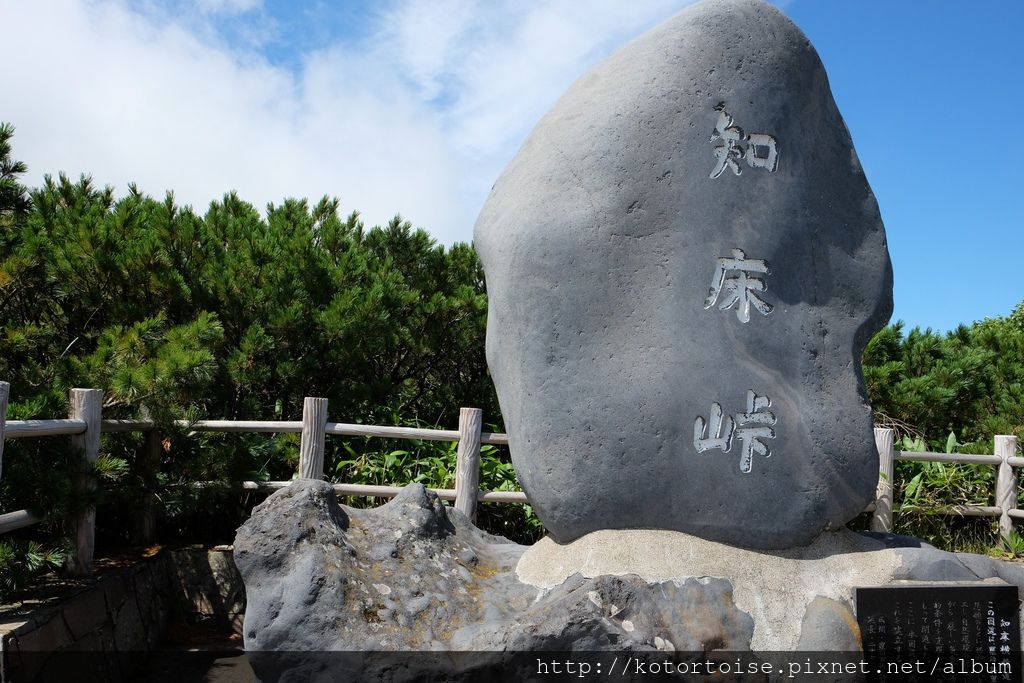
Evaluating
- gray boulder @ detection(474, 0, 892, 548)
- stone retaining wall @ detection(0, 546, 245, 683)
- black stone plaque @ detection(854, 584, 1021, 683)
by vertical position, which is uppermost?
gray boulder @ detection(474, 0, 892, 548)

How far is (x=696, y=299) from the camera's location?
366cm

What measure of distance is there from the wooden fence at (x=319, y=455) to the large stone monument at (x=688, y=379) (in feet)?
5.94

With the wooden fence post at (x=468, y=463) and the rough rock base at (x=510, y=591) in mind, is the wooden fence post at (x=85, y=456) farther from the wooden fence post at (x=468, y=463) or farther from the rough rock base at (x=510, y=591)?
the wooden fence post at (x=468, y=463)

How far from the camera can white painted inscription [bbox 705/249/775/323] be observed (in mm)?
3676

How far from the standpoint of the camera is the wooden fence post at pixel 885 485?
262 inches

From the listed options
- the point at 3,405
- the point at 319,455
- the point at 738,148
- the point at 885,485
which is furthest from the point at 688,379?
the point at 885,485

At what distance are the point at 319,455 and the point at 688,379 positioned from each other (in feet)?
10.7

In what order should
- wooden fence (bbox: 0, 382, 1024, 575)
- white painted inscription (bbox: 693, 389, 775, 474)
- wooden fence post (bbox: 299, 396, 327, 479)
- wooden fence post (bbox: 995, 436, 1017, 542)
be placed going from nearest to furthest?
white painted inscription (bbox: 693, 389, 775, 474) → wooden fence (bbox: 0, 382, 1024, 575) → wooden fence post (bbox: 299, 396, 327, 479) → wooden fence post (bbox: 995, 436, 1017, 542)

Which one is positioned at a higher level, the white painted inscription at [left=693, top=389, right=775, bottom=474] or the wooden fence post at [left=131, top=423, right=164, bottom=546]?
the white painted inscription at [left=693, top=389, right=775, bottom=474]

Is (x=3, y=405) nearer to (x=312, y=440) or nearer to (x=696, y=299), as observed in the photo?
(x=312, y=440)

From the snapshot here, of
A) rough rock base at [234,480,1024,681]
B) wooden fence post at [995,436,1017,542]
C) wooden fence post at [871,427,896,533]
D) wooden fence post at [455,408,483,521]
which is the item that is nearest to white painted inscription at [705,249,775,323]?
rough rock base at [234,480,1024,681]

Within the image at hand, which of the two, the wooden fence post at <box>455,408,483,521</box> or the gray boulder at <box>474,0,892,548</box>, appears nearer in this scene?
the gray boulder at <box>474,0,892,548</box>

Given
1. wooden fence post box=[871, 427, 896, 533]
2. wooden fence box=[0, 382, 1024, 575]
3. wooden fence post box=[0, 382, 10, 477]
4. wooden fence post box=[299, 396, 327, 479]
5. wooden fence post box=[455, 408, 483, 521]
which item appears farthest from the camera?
wooden fence post box=[871, 427, 896, 533]

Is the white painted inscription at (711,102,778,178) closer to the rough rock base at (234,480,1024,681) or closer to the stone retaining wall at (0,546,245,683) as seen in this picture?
the rough rock base at (234,480,1024,681)
